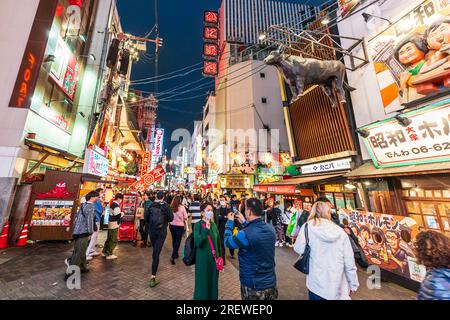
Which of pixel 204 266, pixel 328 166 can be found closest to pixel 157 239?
pixel 204 266

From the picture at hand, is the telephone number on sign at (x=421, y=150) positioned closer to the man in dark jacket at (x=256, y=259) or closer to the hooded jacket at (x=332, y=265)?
the hooded jacket at (x=332, y=265)

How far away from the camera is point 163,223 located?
546 centimetres

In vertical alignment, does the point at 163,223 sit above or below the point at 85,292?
above

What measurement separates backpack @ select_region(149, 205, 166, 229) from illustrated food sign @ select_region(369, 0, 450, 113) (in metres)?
8.61

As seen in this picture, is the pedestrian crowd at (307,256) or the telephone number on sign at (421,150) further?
the telephone number on sign at (421,150)

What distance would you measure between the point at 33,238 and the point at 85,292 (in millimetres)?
5756

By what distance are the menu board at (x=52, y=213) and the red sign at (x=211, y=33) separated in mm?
19155

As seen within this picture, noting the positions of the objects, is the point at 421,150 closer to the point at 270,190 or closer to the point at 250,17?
the point at 270,190

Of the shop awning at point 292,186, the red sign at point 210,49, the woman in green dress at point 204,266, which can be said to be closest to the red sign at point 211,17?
the red sign at point 210,49

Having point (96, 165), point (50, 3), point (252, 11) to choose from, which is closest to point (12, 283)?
point (96, 165)

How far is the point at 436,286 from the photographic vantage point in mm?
1797

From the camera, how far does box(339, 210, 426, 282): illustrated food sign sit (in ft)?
16.4

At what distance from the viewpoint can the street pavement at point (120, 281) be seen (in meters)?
4.35
